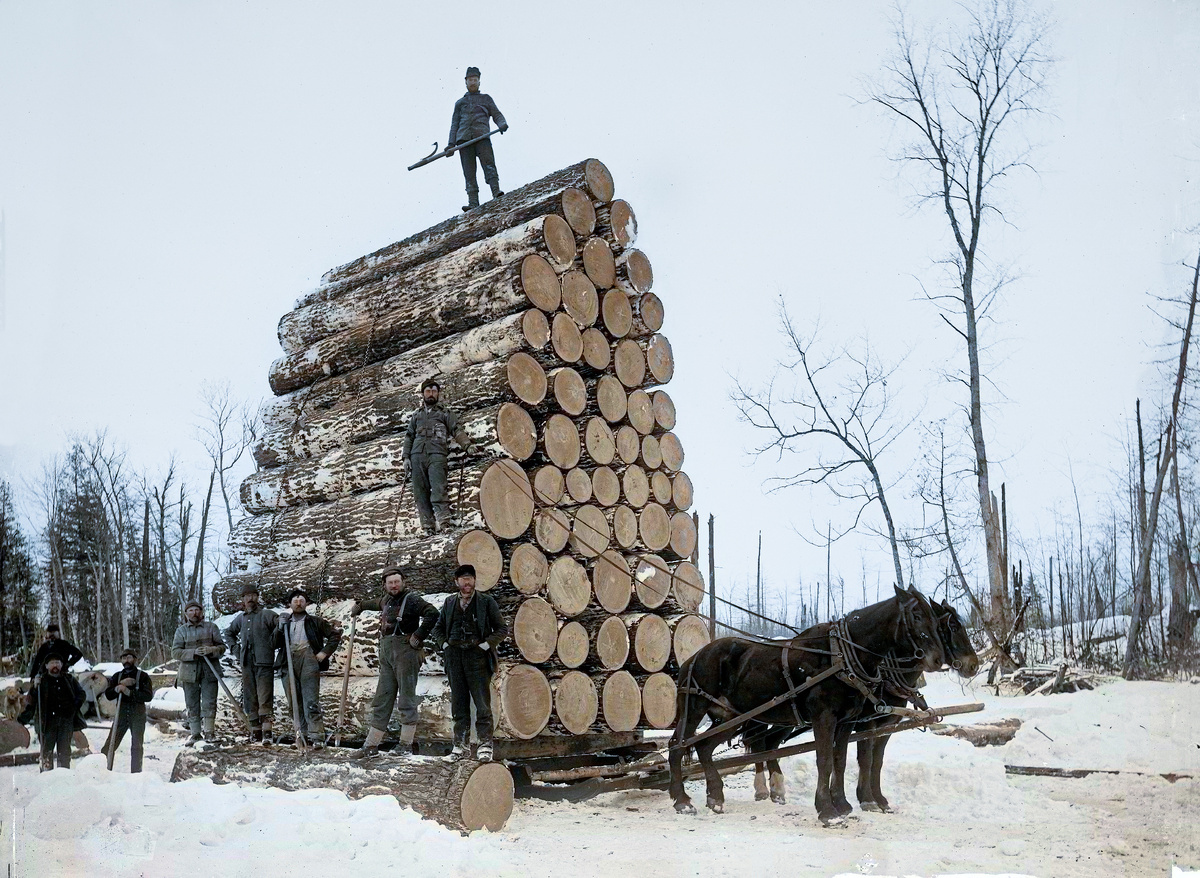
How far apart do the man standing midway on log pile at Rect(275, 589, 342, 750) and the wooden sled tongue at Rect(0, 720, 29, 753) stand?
588 centimetres

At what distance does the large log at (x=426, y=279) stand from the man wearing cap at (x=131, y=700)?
430 cm

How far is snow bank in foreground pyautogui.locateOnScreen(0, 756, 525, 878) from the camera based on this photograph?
18.1 feet

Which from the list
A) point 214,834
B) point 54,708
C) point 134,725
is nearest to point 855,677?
point 214,834

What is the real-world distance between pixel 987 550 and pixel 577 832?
37.0 feet

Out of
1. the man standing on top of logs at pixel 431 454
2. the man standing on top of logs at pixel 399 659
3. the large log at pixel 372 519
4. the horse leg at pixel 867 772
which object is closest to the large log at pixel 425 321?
the man standing on top of logs at pixel 431 454

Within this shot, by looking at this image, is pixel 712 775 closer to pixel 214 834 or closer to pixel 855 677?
pixel 855 677

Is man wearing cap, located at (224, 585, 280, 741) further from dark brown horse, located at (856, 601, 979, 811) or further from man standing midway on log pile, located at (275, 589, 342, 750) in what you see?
dark brown horse, located at (856, 601, 979, 811)

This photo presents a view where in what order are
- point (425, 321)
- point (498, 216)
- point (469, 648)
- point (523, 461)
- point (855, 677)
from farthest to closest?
point (498, 216) → point (425, 321) → point (523, 461) → point (469, 648) → point (855, 677)

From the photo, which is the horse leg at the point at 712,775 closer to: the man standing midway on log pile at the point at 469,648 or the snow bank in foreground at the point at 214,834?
the man standing midway on log pile at the point at 469,648

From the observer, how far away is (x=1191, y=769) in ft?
30.3

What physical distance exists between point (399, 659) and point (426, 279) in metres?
4.42

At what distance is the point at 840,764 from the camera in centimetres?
738

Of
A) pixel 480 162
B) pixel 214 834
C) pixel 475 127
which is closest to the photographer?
pixel 214 834

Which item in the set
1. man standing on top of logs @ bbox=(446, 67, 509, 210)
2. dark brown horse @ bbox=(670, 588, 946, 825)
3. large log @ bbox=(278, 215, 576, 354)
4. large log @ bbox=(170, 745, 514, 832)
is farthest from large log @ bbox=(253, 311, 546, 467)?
large log @ bbox=(170, 745, 514, 832)
